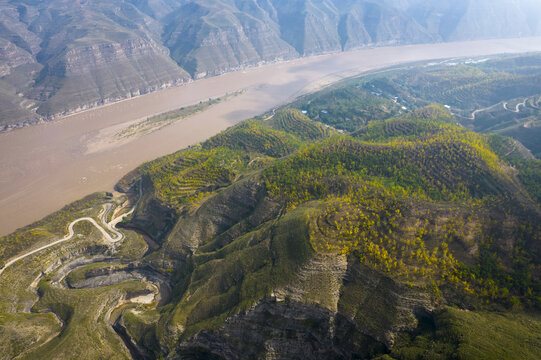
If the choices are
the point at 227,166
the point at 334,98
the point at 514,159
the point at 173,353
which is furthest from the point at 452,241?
the point at 334,98

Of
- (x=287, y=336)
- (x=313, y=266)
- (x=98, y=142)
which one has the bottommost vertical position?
(x=98, y=142)

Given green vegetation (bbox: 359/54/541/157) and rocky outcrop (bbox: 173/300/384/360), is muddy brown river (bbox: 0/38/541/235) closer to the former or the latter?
green vegetation (bbox: 359/54/541/157)

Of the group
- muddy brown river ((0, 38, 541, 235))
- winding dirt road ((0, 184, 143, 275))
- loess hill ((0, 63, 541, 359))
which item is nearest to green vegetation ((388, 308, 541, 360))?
loess hill ((0, 63, 541, 359))

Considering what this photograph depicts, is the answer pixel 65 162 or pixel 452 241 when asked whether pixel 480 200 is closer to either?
pixel 452 241

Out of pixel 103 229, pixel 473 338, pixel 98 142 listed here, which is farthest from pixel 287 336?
pixel 98 142

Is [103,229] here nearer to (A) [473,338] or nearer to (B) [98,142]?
(B) [98,142]

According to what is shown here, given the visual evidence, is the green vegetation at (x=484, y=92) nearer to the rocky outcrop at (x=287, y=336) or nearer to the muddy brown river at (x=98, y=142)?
the muddy brown river at (x=98, y=142)

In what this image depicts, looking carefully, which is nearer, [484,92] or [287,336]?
[287,336]
